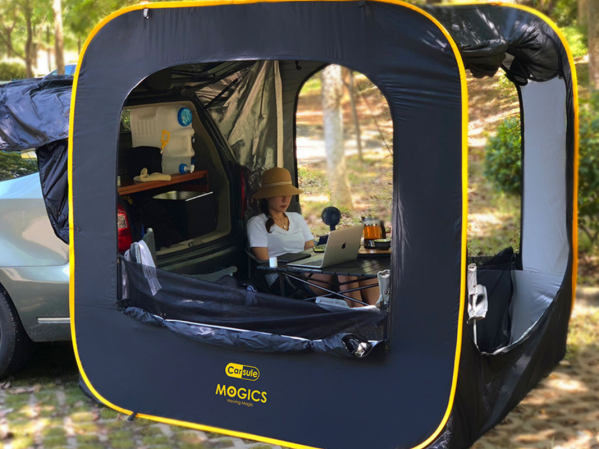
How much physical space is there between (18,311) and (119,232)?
79cm

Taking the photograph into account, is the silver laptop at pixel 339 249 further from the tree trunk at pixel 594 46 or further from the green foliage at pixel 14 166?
the tree trunk at pixel 594 46

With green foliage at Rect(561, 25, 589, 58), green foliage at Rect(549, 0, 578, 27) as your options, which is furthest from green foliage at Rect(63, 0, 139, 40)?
green foliage at Rect(549, 0, 578, 27)

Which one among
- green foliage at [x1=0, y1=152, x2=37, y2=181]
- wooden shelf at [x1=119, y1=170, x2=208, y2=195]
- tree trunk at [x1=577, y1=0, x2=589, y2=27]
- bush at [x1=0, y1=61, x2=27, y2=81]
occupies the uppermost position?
bush at [x1=0, y1=61, x2=27, y2=81]

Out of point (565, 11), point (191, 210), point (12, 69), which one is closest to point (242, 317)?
point (191, 210)

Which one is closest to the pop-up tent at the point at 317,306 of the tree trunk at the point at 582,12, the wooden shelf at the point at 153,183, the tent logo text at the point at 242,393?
the tent logo text at the point at 242,393

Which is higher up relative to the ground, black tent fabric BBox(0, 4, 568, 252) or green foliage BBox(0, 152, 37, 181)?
black tent fabric BBox(0, 4, 568, 252)

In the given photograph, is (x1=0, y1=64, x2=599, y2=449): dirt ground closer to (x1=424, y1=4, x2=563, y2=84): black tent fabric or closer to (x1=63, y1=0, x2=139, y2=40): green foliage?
(x1=424, y1=4, x2=563, y2=84): black tent fabric

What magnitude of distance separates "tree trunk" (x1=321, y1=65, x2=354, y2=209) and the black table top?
2.19 feet

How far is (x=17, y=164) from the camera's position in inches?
179

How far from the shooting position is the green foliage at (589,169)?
653cm

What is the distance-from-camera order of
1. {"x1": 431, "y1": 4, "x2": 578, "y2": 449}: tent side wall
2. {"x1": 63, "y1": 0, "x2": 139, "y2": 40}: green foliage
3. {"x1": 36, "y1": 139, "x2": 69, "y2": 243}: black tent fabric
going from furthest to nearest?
{"x1": 63, "y1": 0, "x2": 139, "y2": 40}: green foliage
{"x1": 36, "y1": 139, "x2": 69, "y2": 243}: black tent fabric
{"x1": 431, "y1": 4, "x2": 578, "y2": 449}: tent side wall

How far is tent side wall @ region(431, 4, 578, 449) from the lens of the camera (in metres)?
3.92

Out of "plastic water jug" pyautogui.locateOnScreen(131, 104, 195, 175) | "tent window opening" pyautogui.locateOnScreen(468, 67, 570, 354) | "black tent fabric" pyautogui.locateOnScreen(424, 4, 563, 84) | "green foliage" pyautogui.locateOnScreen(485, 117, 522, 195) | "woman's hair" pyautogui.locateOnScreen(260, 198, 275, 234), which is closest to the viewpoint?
"black tent fabric" pyautogui.locateOnScreen(424, 4, 563, 84)

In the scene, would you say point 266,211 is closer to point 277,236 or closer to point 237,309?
point 277,236
